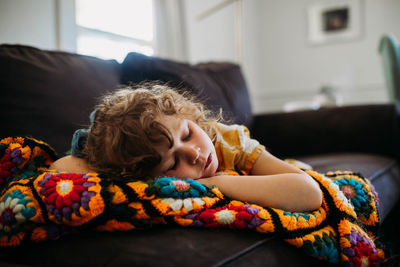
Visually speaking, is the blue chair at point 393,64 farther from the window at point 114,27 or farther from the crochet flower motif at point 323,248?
A: the crochet flower motif at point 323,248

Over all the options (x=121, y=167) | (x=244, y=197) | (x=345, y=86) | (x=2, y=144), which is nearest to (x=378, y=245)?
(x=244, y=197)

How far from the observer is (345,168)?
1.10 metres

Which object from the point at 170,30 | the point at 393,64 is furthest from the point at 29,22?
the point at 393,64

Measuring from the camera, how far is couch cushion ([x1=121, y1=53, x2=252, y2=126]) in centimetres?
128

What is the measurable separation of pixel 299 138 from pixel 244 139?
0.76m

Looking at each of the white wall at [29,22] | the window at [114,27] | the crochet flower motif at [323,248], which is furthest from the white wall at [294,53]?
the crochet flower motif at [323,248]

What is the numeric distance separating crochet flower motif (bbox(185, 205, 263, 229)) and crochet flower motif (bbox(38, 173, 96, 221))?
18cm

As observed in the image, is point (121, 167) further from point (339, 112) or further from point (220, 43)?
point (220, 43)

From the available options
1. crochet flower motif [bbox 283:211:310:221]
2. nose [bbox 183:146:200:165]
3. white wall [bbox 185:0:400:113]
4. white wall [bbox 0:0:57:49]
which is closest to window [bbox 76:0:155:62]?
white wall [bbox 0:0:57:49]

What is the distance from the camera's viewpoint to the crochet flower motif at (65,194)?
0.54 metres

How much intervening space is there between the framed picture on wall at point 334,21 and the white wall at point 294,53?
6cm

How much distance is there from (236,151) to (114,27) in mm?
1684

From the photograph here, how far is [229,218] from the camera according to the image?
0.56 meters

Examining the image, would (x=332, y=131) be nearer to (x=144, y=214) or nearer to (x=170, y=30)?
(x=144, y=214)
